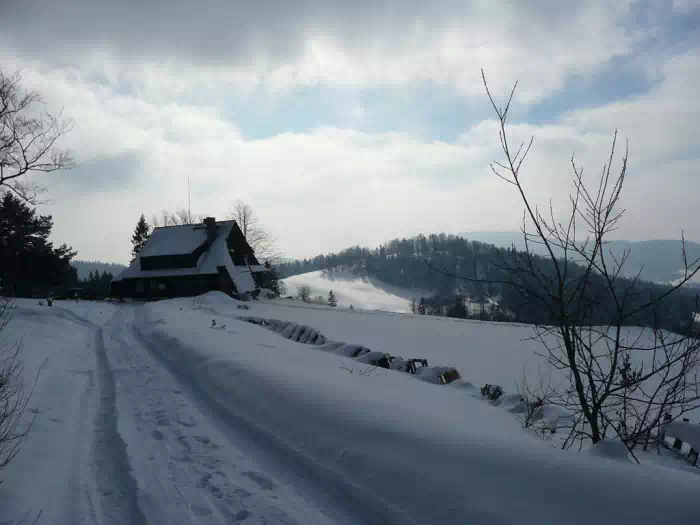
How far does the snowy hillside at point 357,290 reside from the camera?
388 ft

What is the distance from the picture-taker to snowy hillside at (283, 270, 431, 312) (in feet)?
388

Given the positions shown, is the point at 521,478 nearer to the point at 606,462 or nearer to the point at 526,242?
the point at 606,462

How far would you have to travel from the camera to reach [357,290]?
141375 mm

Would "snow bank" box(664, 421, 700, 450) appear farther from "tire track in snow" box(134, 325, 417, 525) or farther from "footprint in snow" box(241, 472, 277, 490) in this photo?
"footprint in snow" box(241, 472, 277, 490)

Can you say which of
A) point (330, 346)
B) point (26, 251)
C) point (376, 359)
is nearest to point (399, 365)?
point (376, 359)

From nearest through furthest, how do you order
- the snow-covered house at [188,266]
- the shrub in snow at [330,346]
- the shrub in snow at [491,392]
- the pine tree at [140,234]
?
the shrub in snow at [491,392]
the shrub in snow at [330,346]
the snow-covered house at [188,266]
the pine tree at [140,234]

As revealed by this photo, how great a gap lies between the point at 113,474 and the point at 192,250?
3402 cm

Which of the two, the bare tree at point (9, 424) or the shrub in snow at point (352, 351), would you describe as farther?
the shrub in snow at point (352, 351)

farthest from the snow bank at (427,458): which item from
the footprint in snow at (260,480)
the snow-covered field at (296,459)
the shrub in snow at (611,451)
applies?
the footprint in snow at (260,480)

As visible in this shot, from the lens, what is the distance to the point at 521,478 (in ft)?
11.8

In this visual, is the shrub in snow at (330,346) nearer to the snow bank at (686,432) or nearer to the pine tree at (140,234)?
the snow bank at (686,432)

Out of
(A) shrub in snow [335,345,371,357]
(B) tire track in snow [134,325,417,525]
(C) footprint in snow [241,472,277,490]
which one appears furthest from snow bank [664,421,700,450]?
(A) shrub in snow [335,345,371,357]

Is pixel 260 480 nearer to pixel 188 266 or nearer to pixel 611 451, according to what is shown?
pixel 611 451

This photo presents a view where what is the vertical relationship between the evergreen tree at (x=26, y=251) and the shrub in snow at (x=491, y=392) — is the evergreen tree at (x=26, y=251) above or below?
above
